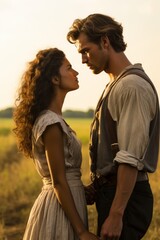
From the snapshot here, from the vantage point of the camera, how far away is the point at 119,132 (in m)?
3.24

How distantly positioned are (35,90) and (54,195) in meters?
0.54

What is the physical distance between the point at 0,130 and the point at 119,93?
855 inches

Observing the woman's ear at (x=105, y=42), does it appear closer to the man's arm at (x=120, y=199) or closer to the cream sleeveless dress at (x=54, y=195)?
the cream sleeveless dress at (x=54, y=195)

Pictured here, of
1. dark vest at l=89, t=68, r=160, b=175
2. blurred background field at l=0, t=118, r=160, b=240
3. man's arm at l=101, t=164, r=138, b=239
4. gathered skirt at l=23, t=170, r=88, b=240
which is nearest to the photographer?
man's arm at l=101, t=164, r=138, b=239

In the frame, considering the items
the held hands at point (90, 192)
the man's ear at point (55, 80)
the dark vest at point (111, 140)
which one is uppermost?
the man's ear at point (55, 80)

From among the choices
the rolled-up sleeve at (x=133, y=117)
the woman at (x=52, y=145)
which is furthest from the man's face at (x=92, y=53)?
the rolled-up sleeve at (x=133, y=117)

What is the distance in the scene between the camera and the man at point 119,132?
126 inches

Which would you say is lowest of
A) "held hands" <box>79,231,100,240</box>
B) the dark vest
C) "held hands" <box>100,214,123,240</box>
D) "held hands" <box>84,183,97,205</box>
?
"held hands" <box>79,231,100,240</box>

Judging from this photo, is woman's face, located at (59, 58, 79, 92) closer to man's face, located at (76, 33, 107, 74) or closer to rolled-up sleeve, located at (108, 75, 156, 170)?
man's face, located at (76, 33, 107, 74)

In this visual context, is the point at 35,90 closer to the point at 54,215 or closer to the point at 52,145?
the point at 52,145

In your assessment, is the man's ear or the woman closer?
the woman

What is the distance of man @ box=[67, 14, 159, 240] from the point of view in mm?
3203

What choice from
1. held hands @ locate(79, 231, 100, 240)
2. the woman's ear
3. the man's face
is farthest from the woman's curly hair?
held hands @ locate(79, 231, 100, 240)

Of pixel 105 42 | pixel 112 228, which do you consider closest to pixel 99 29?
pixel 105 42
